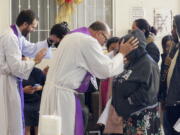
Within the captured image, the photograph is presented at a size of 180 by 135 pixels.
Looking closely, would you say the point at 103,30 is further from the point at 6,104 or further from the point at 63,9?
the point at 63,9

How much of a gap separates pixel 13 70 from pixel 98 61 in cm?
98

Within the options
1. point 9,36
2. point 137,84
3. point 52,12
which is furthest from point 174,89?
point 52,12

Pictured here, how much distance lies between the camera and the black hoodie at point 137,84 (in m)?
2.70

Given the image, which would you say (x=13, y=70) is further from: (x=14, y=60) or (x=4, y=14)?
(x=4, y=14)

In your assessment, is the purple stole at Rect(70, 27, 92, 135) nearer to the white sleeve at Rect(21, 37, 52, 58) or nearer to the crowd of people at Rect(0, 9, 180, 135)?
the crowd of people at Rect(0, 9, 180, 135)

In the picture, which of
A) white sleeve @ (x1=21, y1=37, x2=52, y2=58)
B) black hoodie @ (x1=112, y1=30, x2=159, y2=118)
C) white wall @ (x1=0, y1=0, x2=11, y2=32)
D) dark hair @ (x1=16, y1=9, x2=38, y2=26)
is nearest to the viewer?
black hoodie @ (x1=112, y1=30, x2=159, y2=118)

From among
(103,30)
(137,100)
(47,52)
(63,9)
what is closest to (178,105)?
(137,100)

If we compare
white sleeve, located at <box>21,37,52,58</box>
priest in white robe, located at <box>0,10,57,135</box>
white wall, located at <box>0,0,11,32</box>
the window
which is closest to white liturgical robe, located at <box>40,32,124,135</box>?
priest in white robe, located at <box>0,10,57,135</box>

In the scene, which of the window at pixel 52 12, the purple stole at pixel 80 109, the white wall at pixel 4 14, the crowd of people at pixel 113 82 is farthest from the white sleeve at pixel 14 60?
the window at pixel 52 12

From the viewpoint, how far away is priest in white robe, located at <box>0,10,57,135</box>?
342cm

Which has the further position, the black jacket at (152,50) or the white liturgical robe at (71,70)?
the black jacket at (152,50)

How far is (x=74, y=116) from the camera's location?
2.90 meters

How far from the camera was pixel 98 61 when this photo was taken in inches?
108

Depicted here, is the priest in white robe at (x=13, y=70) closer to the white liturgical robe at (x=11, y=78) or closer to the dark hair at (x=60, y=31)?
the white liturgical robe at (x=11, y=78)
